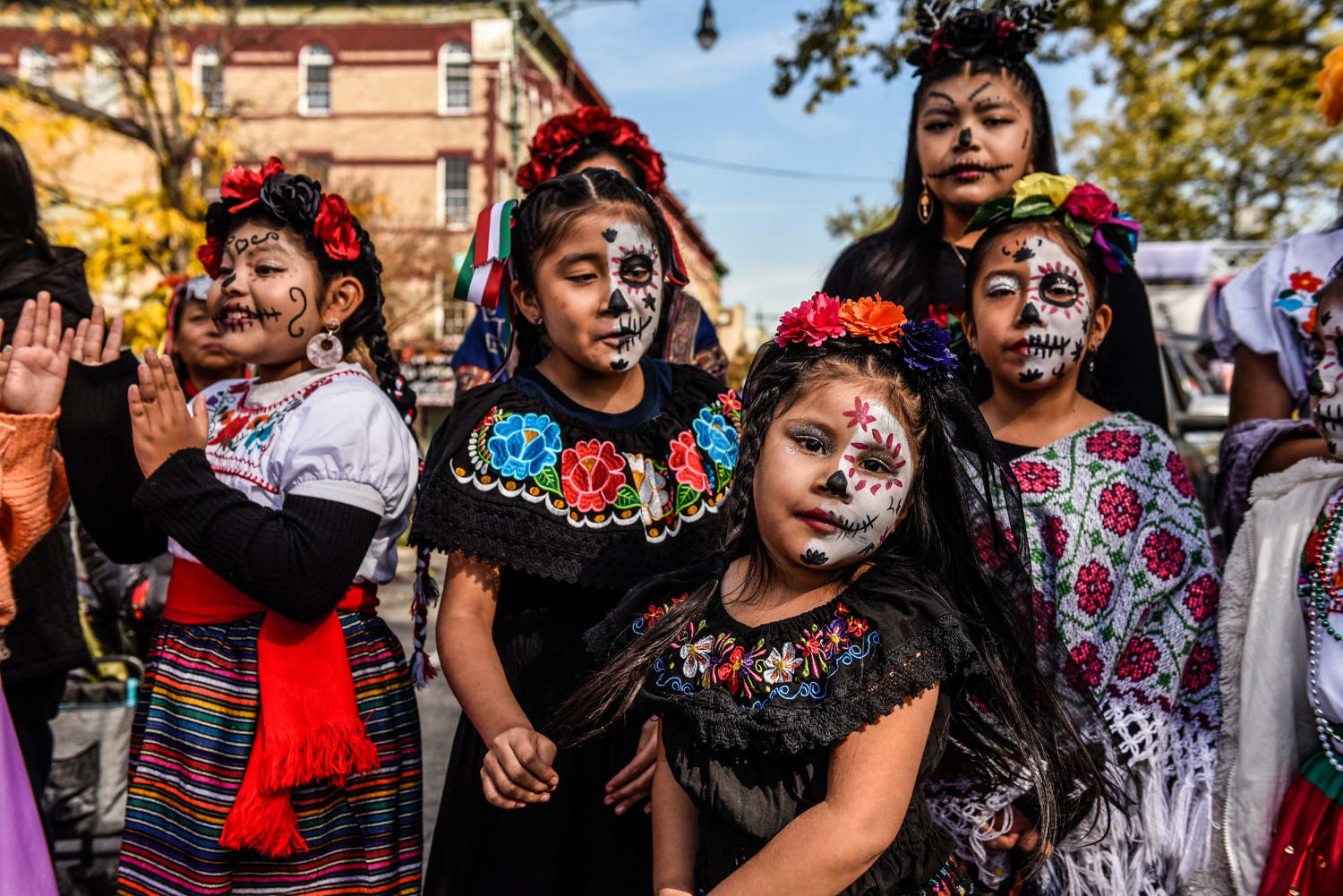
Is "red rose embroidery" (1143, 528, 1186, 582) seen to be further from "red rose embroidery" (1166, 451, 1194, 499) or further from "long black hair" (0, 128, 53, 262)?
"long black hair" (0, 128, 53, 262)

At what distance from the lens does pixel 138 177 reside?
23.7 metres

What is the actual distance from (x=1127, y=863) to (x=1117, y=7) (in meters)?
8.14

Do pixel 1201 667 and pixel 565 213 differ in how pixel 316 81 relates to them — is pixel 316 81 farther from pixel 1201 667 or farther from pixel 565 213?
pixel 1201 667

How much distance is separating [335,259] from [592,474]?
0.82 meters

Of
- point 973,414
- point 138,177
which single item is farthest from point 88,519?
point 138,177

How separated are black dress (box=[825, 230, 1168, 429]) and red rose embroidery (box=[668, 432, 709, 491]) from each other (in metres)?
0.74

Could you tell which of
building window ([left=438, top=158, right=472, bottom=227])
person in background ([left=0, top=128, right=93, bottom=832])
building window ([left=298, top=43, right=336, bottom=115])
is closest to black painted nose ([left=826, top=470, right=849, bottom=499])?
person in background ([left=0, top=128, right=93, bottom=832])

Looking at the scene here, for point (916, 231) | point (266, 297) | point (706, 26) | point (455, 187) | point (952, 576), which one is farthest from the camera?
point (455, 187)

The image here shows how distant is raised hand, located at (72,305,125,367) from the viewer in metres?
2.50

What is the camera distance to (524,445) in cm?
225

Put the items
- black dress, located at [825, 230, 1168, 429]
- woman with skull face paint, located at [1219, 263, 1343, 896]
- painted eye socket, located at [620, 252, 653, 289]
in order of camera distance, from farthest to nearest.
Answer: black dress, located at [825, 230, 1168, 429]
painted eye socket, located at [620, 252, 653, 289]
woman with skull face paint, located at [1219, 263, 1343, 896]

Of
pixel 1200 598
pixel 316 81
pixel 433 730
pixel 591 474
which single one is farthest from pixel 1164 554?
pixel 316 81

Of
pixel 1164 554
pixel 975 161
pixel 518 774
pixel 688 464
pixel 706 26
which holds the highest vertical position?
pixel 706 26

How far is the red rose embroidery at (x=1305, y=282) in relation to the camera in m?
2.70
